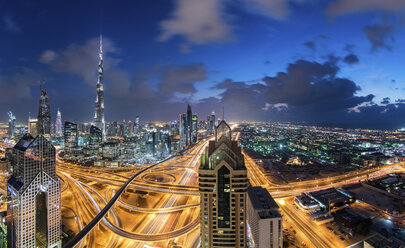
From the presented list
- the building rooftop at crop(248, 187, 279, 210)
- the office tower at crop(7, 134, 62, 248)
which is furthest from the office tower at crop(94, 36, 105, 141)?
the building rooftop at crop(248, 187, 279, 210)

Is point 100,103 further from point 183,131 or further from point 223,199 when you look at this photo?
point 223,199

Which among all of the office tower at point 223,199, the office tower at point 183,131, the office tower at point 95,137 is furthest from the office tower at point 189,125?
the office tower at point 223,199

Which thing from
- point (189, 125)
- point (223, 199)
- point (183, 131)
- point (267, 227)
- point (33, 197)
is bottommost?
point (267, 227)

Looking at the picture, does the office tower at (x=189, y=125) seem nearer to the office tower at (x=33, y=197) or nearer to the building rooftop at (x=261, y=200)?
the building rooftop at (x=261, y=200)

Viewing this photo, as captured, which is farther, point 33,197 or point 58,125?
point 58,125

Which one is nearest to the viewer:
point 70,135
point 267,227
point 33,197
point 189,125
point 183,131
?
point 267,227

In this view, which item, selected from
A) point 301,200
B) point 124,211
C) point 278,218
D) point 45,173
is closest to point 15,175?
point 45,173

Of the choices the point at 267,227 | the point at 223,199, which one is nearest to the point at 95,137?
the point at 223,199
